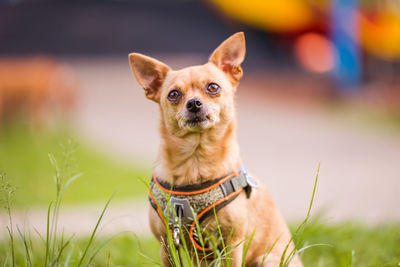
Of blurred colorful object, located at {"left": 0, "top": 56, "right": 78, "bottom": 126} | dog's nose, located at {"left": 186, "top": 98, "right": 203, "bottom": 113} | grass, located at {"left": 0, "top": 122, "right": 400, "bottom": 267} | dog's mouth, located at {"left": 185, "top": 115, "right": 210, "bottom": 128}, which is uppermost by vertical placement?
blurred colorful object, located at {"left": 0, "top": 56, "right": 78, "bottom": 126}

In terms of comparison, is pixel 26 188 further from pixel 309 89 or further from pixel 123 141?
pixel 309 89

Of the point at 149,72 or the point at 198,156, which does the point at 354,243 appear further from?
the point at 149,72

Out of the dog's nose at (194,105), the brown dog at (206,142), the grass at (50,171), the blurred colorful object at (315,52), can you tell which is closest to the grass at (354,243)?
the brown dog at (206,142)

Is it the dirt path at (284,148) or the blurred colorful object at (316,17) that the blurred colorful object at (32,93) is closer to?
the dirt path at (284,148)

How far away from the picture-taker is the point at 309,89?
15000mm

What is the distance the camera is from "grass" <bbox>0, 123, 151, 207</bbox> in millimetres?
5643

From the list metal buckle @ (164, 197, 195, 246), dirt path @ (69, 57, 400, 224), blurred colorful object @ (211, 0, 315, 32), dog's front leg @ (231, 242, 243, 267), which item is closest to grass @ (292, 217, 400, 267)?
dirt path @ (69, 57, 400, 224)

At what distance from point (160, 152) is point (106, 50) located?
50.3ft

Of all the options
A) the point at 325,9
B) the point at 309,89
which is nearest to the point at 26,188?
the point at 309,89

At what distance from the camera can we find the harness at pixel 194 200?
2.21 metres

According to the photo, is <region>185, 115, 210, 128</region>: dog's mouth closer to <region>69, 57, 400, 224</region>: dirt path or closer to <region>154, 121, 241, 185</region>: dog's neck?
<region>154, 121, 241, 185</region>: dog's neck

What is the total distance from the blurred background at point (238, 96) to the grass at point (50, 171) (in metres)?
0.03

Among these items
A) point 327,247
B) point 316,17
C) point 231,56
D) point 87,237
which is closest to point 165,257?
point 231,56

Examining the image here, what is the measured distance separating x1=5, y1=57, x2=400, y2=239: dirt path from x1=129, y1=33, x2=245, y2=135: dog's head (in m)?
1.02
